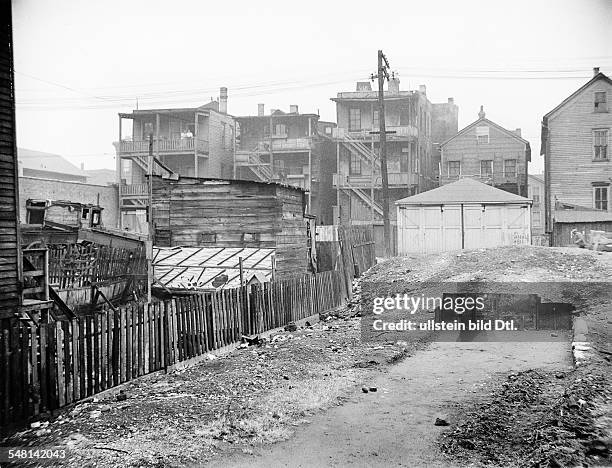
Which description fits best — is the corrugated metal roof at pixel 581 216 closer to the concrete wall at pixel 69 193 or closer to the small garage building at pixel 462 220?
the small garage building at pixel 462 220

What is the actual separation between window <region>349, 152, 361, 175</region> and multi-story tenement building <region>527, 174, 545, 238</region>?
2059cm

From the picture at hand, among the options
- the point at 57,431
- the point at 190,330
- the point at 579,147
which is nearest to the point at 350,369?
the point at 190,330

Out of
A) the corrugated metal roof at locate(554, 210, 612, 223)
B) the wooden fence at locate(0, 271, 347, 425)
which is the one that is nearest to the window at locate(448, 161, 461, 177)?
the corrugated metal roof at locate(554, 210, 612, 223)

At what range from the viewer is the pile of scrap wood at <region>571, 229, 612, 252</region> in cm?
2805

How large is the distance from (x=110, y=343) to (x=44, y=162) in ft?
241

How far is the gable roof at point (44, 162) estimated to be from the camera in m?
69.3

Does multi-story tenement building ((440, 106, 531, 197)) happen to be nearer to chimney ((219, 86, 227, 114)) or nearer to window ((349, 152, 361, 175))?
window ((349, 152, 361, 175))

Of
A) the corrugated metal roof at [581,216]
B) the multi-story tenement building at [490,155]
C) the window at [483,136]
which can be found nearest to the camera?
the corrugated metal roof at [581,216]

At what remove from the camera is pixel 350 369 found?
10.1 metres

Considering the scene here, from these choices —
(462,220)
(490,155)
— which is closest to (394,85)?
(490,155)

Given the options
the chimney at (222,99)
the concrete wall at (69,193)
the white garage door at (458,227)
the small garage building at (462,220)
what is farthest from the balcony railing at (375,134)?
the concrete wall at (69,193)

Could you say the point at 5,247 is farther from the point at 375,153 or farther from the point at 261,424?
the point at 375,153

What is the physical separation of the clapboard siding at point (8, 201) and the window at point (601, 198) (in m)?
37.0

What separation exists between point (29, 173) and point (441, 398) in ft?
172
